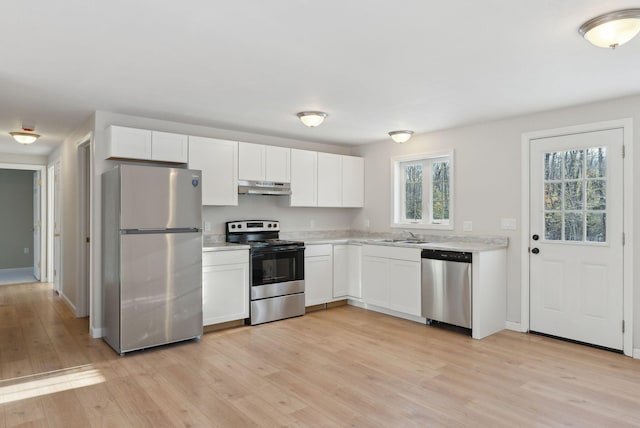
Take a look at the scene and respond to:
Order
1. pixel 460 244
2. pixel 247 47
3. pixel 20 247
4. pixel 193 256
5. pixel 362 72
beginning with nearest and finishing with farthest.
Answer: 1. pixel 247 47
2. pixel 362 72
3. pixel 193 256
4. pixel 460 244
5. pixel 20 247

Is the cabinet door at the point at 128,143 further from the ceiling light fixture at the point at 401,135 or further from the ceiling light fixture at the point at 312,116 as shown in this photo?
the ceiling light fixture at the point at 401,135

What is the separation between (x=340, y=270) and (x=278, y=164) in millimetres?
1638

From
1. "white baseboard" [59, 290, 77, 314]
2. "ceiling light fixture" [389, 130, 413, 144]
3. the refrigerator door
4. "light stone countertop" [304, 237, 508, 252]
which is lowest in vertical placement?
"white baseboard" [59, 290, 77, 314]

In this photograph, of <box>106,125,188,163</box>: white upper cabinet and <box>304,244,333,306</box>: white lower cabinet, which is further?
<box>304,244,333,306</box>: white lower cabinet

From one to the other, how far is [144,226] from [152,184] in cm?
39

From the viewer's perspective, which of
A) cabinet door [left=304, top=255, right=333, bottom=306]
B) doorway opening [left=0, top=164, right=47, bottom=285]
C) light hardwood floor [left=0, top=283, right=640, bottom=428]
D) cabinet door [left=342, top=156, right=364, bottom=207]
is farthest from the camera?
doorway opening [left=0, top=164, right=47, bottom=285]

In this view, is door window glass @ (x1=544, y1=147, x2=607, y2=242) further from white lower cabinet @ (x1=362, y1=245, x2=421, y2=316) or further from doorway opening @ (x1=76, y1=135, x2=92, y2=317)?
doorway opening @ (x1=76, y1=135, x2=92, y2=317)

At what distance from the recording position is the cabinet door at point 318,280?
5.12 meters

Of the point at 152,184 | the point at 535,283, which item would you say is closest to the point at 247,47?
the point at 152,184

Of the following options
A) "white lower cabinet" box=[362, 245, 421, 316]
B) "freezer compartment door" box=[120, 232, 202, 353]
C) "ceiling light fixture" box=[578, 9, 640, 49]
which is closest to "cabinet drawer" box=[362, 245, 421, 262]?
"white lower cabinet" box=[362, 245, 421, 316]

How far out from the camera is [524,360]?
3.48m

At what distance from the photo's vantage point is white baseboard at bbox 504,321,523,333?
432cm

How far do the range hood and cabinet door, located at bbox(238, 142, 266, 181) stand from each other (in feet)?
0.20

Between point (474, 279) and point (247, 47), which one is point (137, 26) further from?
point (474, 279)
